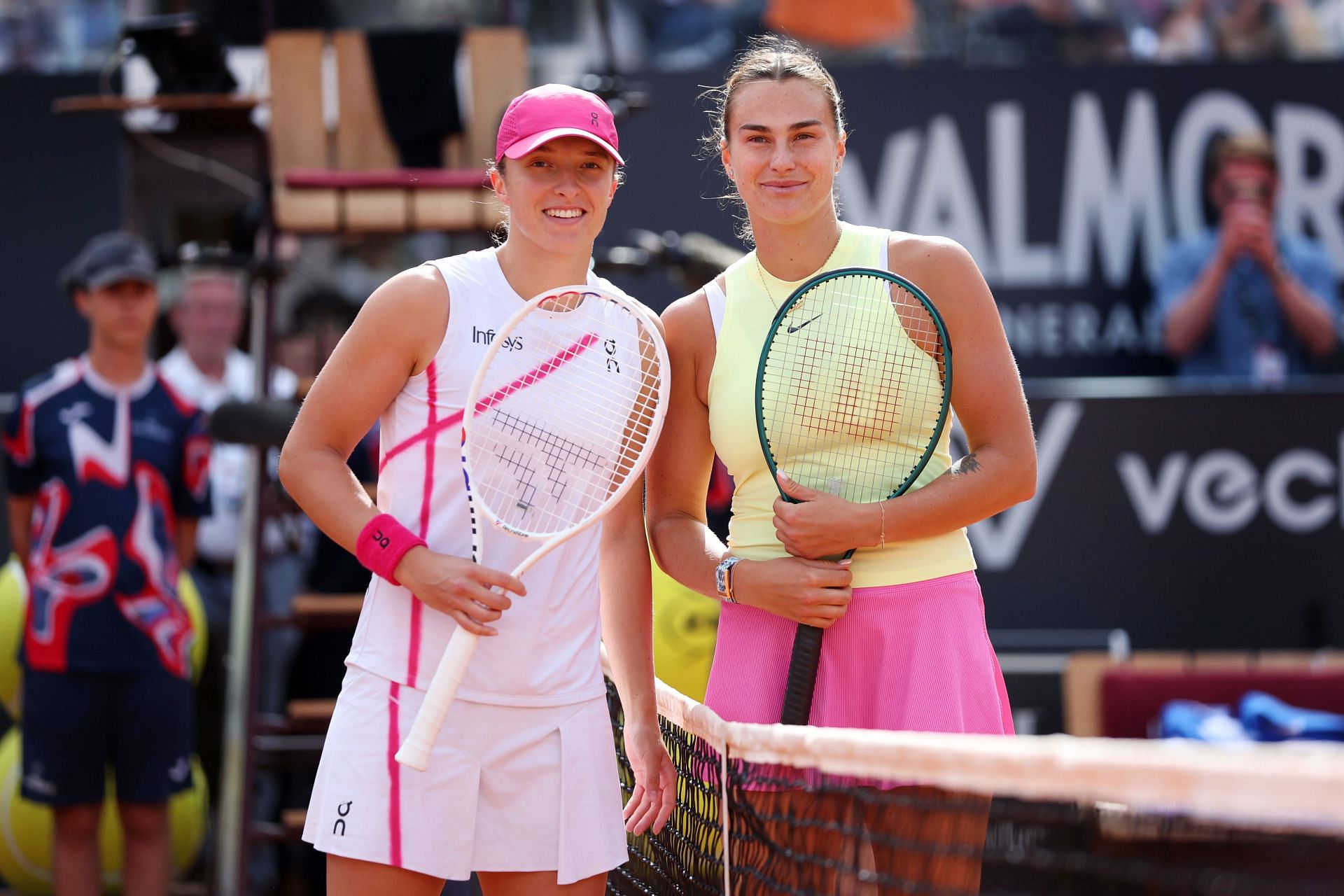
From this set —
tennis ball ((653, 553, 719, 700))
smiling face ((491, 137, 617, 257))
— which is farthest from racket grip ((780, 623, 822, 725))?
tennis ball ((653, 553, 719, 700))

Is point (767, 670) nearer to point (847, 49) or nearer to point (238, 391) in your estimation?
point (238, 391)

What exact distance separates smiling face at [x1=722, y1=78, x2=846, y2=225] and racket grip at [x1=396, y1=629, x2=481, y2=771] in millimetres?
933

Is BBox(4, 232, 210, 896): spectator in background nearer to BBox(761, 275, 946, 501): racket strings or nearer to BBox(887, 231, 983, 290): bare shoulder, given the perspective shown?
BBox(761, 275, 946, 501): racket strings

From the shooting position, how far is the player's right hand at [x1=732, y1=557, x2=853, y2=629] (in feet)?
8.64

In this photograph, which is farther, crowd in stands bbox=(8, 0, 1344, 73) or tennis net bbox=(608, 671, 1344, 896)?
crowd in stands bbox=(8, 0, 1344, 73)

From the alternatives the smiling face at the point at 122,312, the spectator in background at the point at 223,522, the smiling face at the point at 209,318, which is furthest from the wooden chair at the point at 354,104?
the smiling face at the point at 209,318

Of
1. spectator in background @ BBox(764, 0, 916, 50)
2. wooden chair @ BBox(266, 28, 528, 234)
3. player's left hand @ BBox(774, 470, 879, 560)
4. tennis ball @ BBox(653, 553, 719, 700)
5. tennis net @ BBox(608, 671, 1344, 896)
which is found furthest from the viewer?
spectator in background @ BBox(764, 0, 916, 50)

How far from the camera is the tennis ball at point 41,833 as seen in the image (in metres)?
5.83

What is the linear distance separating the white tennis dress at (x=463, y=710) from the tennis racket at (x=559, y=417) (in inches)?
1.9

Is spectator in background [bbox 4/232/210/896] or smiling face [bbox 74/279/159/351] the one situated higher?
smiling face [bbox 74/279/159/351]

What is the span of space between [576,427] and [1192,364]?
5290 mm

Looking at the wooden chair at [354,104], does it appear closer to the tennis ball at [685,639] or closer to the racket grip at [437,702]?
the tennis ball at [685,639]

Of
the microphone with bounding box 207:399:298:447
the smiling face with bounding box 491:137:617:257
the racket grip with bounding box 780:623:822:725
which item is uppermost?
the smiling face with bounding box 491:137:617:257

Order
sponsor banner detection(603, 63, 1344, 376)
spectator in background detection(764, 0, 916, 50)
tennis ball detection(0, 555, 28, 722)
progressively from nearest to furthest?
tennis ball detection(0, 555, 28, 722)
sponsor banner detection(603, 63, 1344, 376)
spectator in background detection(764, 0, 916, 50)
